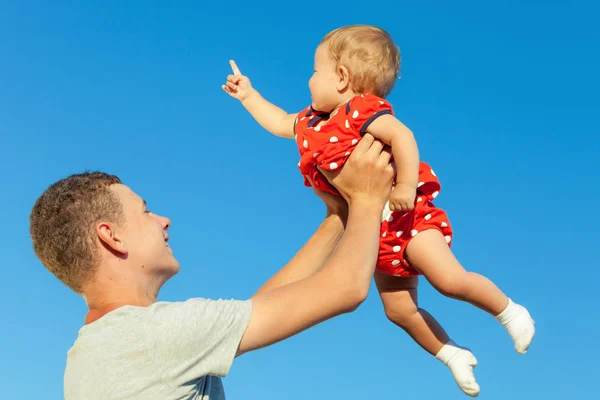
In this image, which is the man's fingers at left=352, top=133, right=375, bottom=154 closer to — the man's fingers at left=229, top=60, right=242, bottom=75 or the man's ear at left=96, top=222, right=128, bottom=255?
the man's ear at left=96, top=222, right=128, bottom=255

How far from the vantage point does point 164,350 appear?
11.2ft

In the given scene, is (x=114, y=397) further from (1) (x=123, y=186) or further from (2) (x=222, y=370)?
(1) (x=123, y=186)

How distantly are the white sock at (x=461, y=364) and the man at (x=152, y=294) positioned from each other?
1.67 metres

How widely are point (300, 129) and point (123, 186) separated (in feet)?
4.72

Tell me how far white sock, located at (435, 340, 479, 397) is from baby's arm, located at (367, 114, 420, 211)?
4.71 feet

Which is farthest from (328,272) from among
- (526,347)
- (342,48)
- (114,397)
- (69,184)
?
(526,347)

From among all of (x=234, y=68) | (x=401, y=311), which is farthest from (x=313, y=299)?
(x=234, y=68)

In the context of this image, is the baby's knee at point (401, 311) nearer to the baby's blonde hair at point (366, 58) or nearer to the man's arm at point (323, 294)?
the man's arm at point (323, 294)

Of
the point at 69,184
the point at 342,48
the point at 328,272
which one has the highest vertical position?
the point at 342,48

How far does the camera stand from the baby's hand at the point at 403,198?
4.41 metres

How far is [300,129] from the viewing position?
507cm

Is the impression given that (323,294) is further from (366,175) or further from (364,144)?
(364,144)

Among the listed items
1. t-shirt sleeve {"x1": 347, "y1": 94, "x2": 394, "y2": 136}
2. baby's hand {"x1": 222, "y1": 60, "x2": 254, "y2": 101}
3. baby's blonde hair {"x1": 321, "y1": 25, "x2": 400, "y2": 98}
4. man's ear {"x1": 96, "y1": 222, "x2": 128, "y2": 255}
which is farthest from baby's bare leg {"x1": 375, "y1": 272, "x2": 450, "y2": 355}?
man's ear {"x1": 96, "y1": 222, "x2": 128, "y2": 255}

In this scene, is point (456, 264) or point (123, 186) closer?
point (123, 186)
